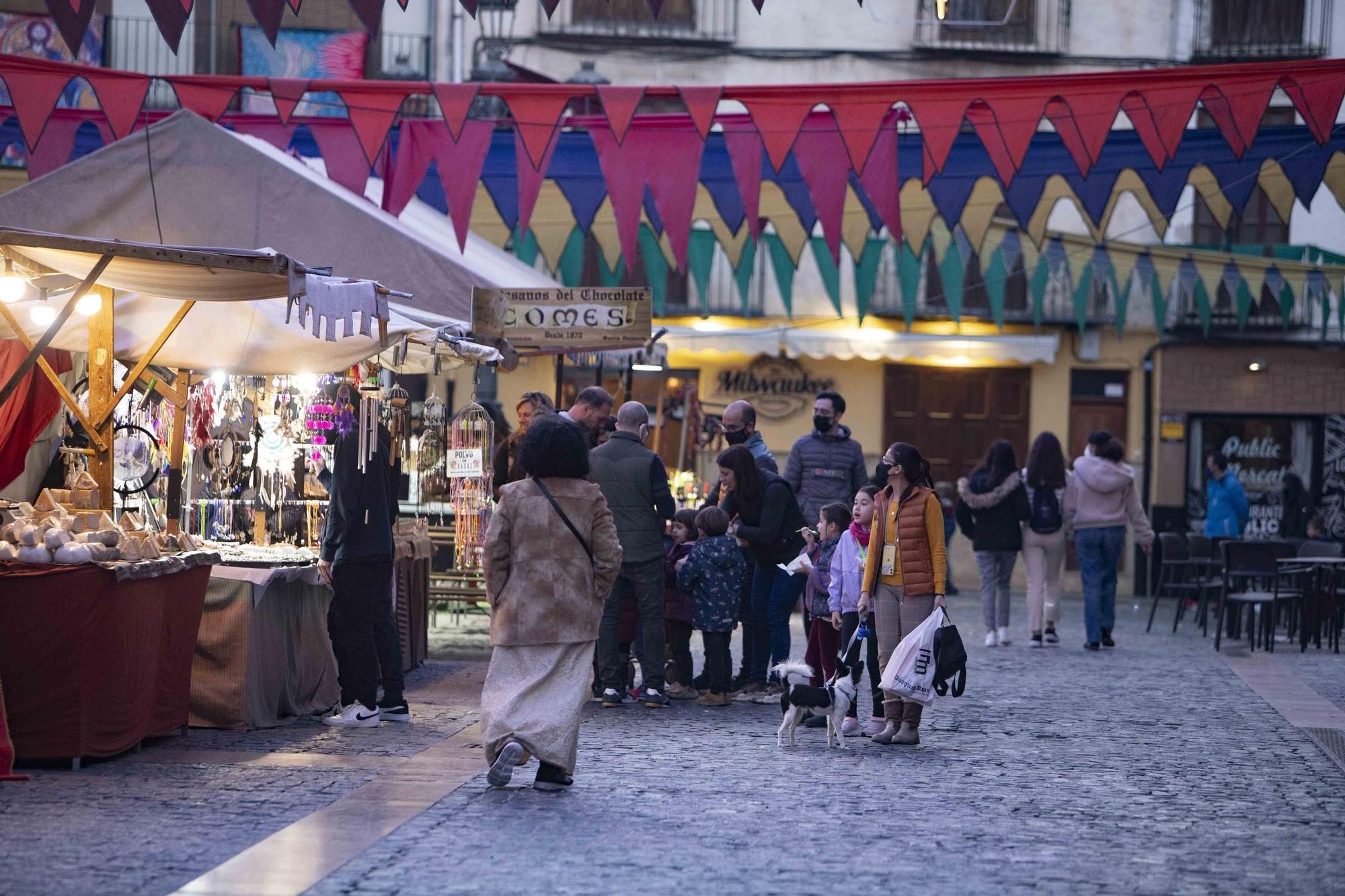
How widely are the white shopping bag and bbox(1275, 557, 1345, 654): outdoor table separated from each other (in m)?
6.97

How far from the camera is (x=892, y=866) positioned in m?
5.78

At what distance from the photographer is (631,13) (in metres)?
25.7

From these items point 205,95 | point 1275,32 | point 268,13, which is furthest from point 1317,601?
point 1275,32

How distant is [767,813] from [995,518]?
810 centimetres

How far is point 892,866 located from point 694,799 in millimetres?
1392

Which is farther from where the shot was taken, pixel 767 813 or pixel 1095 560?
pixel 1095 560

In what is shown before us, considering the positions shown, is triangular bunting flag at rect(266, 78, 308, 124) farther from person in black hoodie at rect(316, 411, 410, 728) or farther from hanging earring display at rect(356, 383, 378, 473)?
person in black hoodie at rect(316, 411, 410, 728)

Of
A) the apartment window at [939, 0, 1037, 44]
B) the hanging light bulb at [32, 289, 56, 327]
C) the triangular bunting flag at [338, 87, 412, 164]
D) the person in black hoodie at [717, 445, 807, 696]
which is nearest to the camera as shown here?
the hanging light bulb at [32, 289, 56, 327]

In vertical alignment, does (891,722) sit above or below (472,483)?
below

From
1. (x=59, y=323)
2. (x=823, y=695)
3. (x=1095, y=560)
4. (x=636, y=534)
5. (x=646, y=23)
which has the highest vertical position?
(x=646, y=23)

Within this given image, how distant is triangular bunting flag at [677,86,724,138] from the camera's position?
11172mm

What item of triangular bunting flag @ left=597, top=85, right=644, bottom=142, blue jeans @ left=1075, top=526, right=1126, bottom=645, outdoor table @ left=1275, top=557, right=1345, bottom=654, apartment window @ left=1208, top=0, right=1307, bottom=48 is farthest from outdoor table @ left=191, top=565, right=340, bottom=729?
apartment window @ left=1208, top=0, right=1307, bottom=48

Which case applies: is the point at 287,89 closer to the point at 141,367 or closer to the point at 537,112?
the point at 537,112

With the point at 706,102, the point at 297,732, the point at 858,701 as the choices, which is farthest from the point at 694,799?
the point at 706,102
